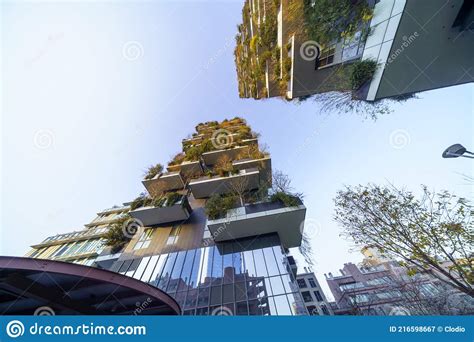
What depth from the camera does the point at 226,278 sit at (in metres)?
9.59

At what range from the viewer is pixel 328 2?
6.41 meters

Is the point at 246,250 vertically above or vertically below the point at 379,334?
above

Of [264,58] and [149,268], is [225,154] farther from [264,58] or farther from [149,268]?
[149,268]

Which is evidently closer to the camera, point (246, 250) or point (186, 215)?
point (246, 250)

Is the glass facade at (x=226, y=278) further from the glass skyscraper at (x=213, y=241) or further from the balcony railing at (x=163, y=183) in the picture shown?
the balcony railing at (x=163, y=183)

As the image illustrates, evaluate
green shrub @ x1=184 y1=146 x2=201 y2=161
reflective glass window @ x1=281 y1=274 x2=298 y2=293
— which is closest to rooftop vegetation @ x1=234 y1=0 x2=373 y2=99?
reflective glass window @ x1=281 y1=274 x2=298 y2=293

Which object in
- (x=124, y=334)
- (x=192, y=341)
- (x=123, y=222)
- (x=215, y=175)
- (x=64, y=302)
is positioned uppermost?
(x=215, y=175)

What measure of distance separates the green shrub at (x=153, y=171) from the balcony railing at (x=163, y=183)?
49 centimetres

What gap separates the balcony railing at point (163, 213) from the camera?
1405 cm

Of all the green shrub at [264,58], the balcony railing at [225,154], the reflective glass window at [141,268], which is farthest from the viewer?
the balcony railing at [225,154]

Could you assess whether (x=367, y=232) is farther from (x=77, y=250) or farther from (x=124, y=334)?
(x=77, y=250)

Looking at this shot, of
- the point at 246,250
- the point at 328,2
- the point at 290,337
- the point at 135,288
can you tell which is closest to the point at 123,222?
the point at 246,250

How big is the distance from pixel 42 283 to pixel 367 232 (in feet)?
35.4

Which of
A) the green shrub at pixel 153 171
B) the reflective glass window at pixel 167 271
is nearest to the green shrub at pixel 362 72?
the reflective glass window at pixel 167 271
